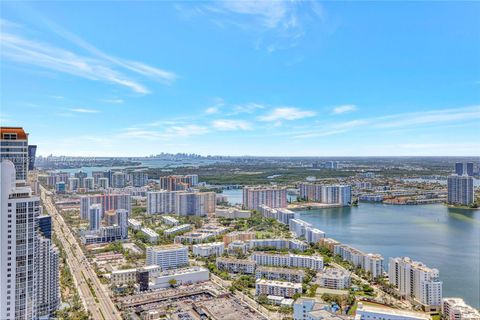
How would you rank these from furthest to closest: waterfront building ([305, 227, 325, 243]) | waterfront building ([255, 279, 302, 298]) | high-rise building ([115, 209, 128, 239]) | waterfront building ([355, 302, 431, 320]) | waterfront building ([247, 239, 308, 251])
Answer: high-rise building ([115, 209, 128, 239])
waterfront building ([305, 227, 325, 243])
waterfront building ([247, 239, 308, 251])
waterfront building ([255, 279, 302, 298])
waterfront building ([355, 302, 431, 320])

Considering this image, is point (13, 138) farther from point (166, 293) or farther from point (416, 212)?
point (416, 212)

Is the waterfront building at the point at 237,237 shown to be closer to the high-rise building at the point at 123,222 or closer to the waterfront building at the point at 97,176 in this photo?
the high-rise building at the point at 123,222

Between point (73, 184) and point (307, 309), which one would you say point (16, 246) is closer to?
point (307, 309)

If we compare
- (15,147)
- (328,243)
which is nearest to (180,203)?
(328,243)

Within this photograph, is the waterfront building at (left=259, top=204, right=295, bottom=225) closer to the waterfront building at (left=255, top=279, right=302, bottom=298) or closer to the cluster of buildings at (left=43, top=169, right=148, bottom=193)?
the waterfront building at (left=255, top=279, right=302, bottom=298)

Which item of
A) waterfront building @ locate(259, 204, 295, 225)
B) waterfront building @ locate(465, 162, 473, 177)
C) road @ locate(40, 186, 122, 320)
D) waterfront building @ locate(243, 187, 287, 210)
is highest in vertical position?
waterfront building @ locate(465, 162, 473, 177)

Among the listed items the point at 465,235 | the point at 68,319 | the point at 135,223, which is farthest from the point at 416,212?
the point at 68,319

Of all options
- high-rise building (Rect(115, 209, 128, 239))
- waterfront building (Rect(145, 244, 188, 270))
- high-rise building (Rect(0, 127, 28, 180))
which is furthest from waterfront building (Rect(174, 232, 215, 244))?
high-rise building (Rect(0, 127, 28, 180))

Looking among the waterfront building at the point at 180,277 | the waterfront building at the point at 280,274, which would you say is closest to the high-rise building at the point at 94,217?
the waterfront building at the point at 180,277
